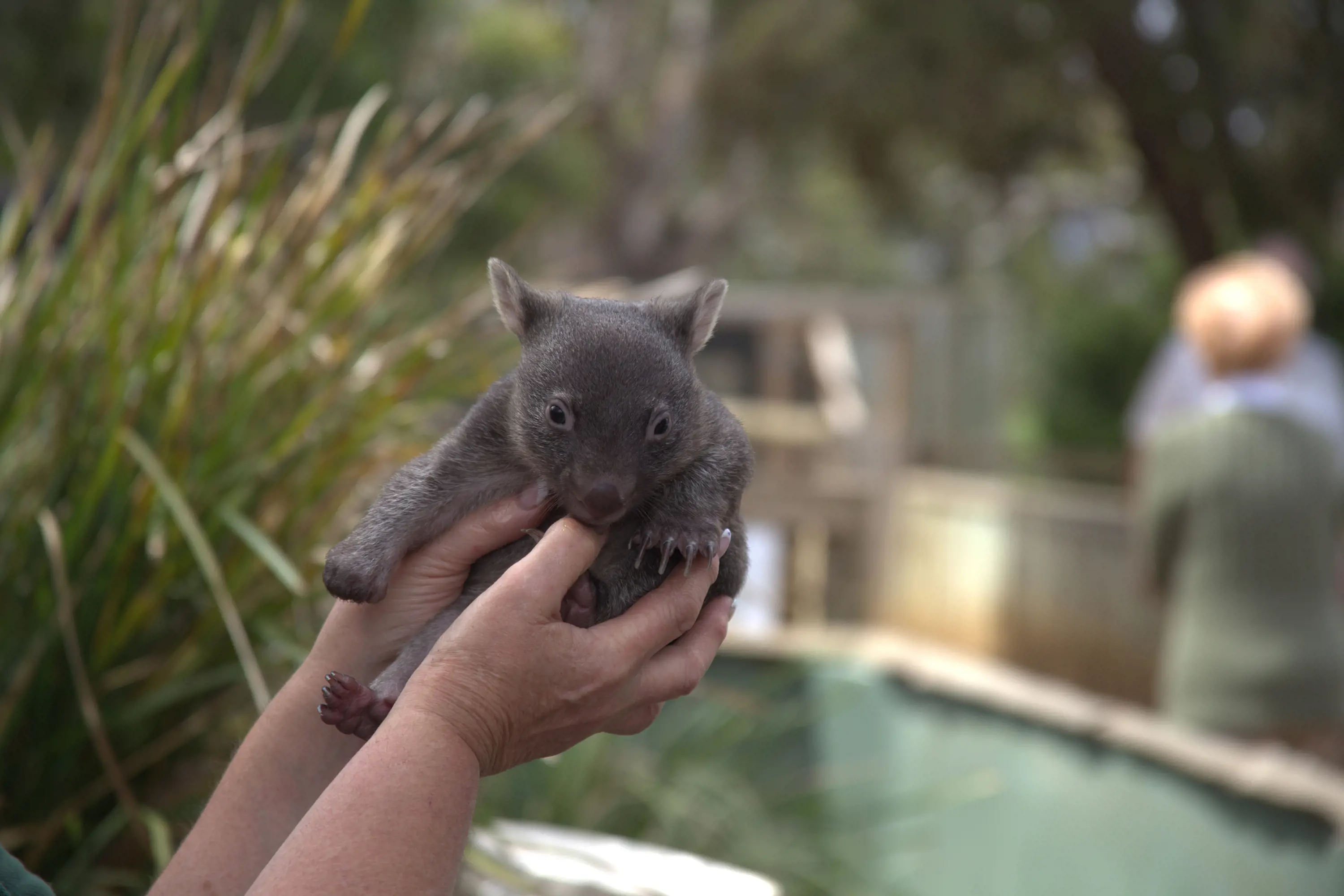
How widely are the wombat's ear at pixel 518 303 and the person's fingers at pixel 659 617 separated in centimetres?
53

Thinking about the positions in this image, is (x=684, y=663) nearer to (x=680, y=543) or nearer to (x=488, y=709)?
(x=680, y=543)

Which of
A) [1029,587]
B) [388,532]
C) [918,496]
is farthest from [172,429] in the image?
[918,496]

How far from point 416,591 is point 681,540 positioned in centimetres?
46

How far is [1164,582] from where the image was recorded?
525 centimetres

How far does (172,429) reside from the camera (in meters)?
2.90

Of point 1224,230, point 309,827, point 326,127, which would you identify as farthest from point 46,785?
point 1224,230

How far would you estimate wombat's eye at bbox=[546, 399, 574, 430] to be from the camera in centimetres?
205

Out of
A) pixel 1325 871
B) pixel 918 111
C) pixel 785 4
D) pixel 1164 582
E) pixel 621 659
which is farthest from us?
pixel 785 4

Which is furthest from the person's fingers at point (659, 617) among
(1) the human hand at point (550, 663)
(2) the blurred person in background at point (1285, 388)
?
(2) the blurred person in background at point (1285, 388)

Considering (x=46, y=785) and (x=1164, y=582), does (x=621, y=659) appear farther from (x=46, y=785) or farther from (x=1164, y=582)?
(x=1164, y=582)

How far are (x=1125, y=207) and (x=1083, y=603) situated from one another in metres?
16.8

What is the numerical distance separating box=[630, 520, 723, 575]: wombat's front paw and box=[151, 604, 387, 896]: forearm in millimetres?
510

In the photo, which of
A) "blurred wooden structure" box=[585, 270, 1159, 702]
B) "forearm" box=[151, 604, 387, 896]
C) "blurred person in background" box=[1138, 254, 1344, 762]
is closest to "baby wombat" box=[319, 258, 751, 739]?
"forearm" box=[151, 604, 387, 896]

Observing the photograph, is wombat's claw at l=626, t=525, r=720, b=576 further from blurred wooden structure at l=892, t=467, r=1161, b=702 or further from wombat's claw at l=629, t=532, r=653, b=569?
blurred wooden structure at l=892, t=467, r=1161, b=702
